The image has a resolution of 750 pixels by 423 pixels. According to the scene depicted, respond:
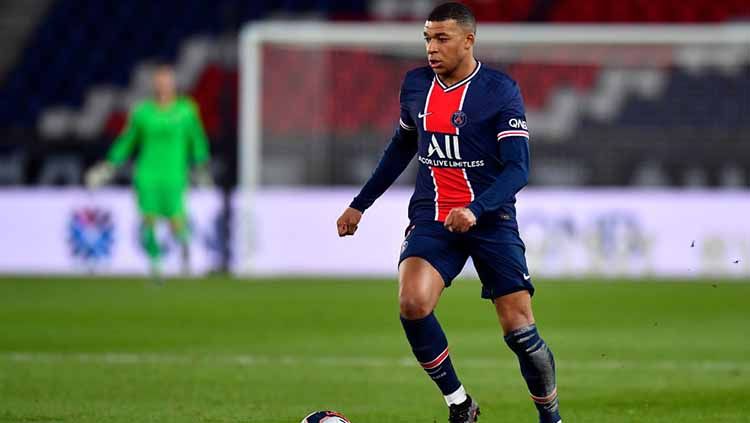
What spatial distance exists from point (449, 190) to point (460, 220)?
561 millimetres

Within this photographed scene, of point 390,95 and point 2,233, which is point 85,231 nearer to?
point 2,233

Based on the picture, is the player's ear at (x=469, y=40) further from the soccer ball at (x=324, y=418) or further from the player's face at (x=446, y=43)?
the soccer ball at (x=324, y=418)

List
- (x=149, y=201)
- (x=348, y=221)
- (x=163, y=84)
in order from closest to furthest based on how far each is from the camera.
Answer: (x=348, y=221) < (x=163, y=84) < (x=149, y=201)

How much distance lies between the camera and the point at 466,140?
20.9ft

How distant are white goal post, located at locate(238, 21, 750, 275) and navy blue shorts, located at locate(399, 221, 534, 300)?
12.4m

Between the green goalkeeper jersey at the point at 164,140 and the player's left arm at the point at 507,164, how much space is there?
1110cm

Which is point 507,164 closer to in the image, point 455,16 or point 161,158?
point 455,16

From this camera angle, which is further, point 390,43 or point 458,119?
point 390,43

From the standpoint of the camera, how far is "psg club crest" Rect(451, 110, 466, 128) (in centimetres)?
637

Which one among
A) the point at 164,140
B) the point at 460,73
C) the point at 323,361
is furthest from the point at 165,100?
the point at 460,73

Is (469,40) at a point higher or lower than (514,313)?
higher

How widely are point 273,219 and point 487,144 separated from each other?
12454 millimetres

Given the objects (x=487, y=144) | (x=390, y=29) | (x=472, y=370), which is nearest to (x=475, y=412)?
(x=487, y=144)

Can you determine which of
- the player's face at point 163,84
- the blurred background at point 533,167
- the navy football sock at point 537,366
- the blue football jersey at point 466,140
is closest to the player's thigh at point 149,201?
the player's face at point 163,84
